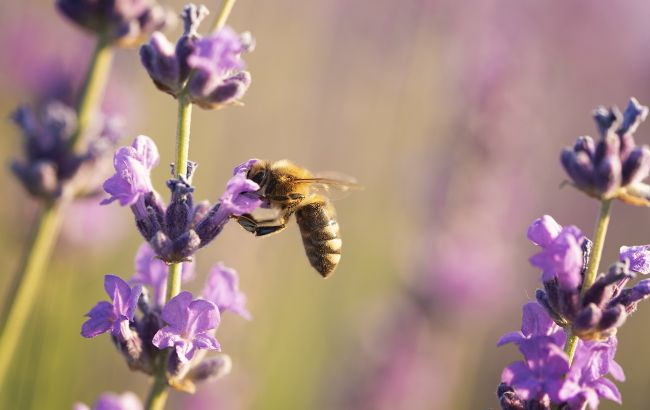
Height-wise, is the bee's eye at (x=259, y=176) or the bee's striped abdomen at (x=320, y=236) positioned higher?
the bee's eye at (x=259, y=176)

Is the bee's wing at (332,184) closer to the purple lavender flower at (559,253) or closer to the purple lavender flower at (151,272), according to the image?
the purple lavender flower at (151,272)

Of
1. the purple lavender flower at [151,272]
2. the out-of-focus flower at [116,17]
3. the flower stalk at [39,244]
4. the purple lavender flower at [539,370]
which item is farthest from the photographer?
the out-of-focus flower at [116,17]

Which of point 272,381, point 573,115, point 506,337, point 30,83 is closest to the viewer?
point 506,337

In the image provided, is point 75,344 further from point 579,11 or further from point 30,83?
point 579,11

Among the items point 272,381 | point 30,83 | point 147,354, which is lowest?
point 272,381

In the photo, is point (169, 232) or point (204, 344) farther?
point (169, 232)

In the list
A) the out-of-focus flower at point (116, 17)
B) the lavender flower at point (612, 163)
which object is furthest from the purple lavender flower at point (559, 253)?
the out-of-focus flower at point (116, 17)

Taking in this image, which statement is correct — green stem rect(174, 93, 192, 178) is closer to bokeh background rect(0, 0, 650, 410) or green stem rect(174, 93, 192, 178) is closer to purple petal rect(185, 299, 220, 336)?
purple petal rect(185, 299, 220, 336)

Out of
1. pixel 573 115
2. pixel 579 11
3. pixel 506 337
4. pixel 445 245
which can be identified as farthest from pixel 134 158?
pixel 573 115
